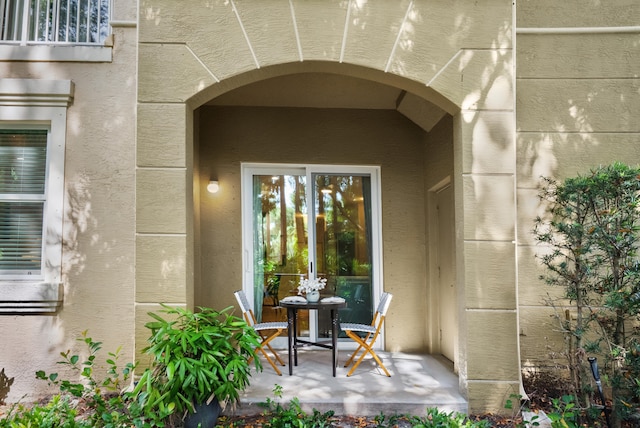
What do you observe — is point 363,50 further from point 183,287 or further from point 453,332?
point 453,332

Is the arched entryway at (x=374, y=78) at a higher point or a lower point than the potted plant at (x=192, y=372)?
higher

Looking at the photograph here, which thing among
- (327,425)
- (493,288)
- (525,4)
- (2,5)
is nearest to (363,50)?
(525,4)

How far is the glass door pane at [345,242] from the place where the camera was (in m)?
5.73

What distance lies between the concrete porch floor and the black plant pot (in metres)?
0.34

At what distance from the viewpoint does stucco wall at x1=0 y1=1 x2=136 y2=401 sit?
406 centimetres

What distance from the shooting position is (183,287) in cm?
371

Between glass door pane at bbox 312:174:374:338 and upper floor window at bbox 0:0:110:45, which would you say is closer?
upper floor window at bbox 0:0:110:45

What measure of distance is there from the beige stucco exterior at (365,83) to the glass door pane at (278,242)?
1.43 m

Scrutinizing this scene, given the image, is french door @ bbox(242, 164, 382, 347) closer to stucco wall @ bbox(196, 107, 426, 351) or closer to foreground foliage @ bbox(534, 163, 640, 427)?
stucco wall @ bbox(196, 107, 426, 351)


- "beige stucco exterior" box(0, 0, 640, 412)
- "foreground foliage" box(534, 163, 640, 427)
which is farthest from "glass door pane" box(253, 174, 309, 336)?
"foreground foliage" box(534, 163, 640, 427)

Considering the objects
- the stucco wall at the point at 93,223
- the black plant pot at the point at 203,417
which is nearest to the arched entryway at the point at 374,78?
the stucco wall at the point at 93,223

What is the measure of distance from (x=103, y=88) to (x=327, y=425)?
363cm

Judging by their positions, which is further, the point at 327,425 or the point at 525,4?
the point at 525,4

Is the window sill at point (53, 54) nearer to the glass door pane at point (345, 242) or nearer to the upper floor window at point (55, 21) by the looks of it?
the upper floor window at point (55, 21)
